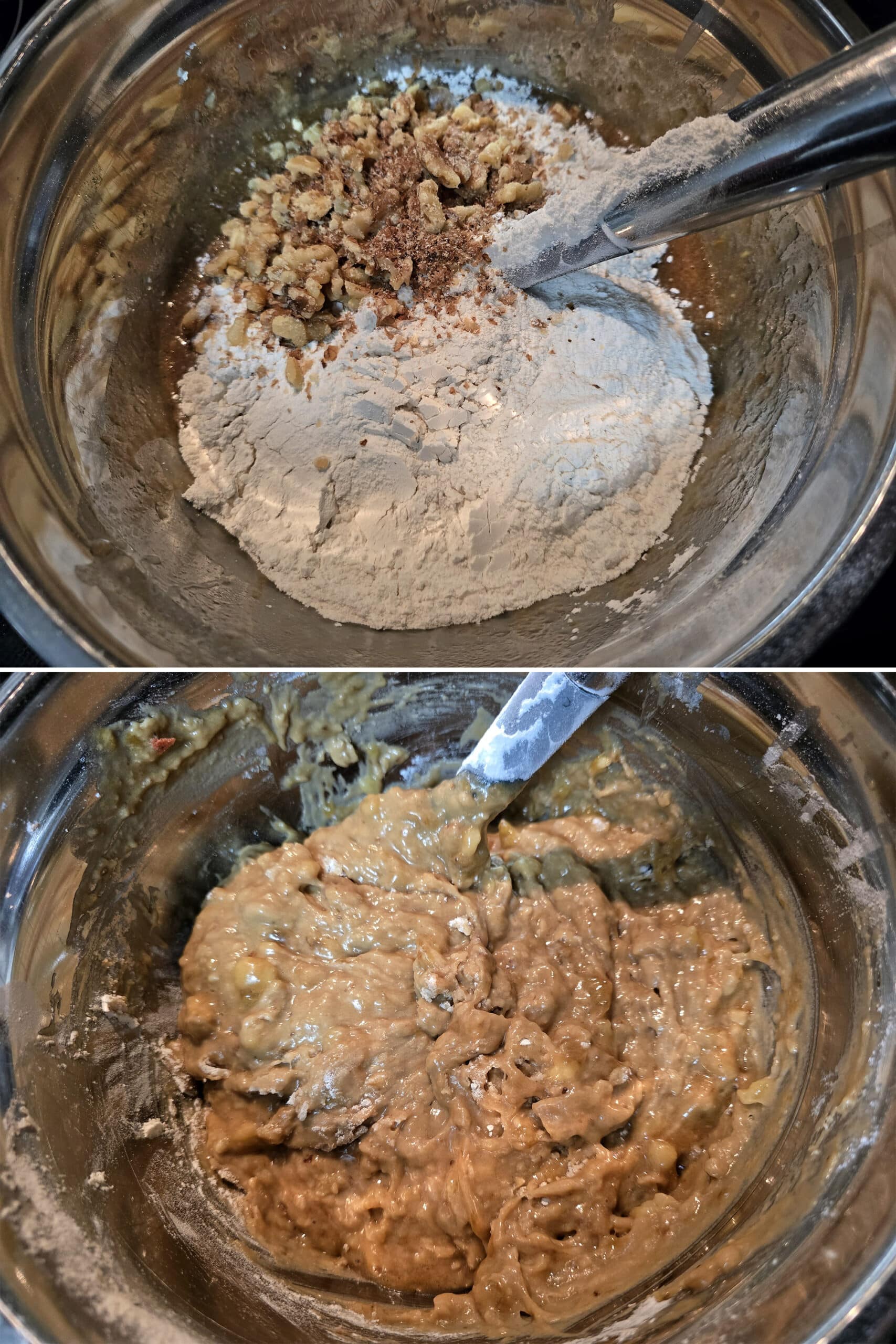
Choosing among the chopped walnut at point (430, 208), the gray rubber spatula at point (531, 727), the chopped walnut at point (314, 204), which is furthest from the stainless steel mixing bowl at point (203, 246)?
the chopped walnut at point (430, 208)

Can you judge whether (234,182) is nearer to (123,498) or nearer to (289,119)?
(289,119)

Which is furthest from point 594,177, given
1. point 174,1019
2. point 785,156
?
point 174,1019

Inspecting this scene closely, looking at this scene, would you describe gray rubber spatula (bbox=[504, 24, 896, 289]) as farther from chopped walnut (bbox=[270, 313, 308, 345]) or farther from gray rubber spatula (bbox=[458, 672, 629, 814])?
gray rubber spatula (bbox=[458, 672, 629, 814])

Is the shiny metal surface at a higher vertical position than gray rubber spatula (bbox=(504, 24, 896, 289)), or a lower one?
lower

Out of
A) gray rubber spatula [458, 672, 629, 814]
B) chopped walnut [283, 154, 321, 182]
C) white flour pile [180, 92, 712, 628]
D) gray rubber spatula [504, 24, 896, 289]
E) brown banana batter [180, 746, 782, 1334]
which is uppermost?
chopped walnut [283, 154, 321, 182]

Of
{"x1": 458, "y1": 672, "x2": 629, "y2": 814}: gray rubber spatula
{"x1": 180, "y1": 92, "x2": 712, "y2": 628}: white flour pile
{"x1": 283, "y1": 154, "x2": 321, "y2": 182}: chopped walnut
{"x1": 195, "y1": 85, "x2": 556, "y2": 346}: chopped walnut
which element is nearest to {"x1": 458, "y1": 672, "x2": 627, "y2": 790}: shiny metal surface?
{"x1": 458, "y1": 672, "x2": 629, "y2": 814}: gray rubber spatula

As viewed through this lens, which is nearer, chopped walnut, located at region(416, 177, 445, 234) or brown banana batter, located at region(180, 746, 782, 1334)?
brown banana batter, located at region(180, 746, 782, 1334)

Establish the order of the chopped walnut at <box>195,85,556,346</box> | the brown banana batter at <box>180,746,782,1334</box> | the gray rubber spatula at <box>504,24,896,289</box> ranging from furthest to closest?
the chopped walnut at <box>195,85,556,346</box> < the brown banana batter at <box>180,746,782,1334</box> < the gray rubber spatula at <box>504,24,896,289</box>
